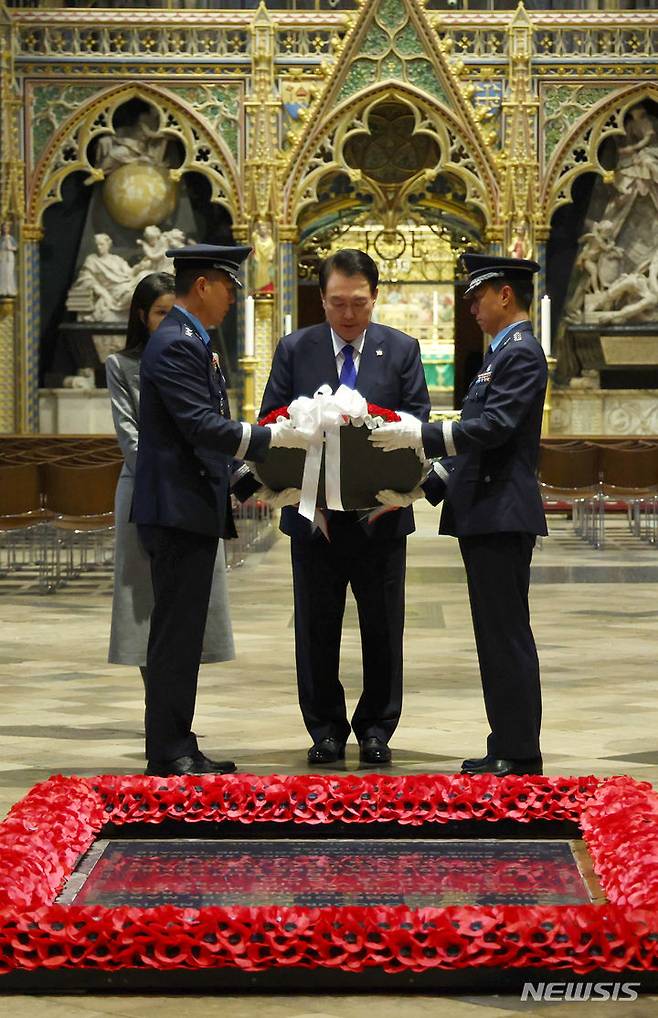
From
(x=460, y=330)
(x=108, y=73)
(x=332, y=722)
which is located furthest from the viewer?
(x=460, y=330)

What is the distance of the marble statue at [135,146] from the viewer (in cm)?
2252

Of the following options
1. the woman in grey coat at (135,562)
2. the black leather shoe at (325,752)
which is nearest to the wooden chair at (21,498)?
the woman in grey coat at (135,562)

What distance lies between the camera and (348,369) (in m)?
6.11

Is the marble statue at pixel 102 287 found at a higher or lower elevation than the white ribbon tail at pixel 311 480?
higher

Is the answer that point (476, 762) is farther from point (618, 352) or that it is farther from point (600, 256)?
point (600, 256)

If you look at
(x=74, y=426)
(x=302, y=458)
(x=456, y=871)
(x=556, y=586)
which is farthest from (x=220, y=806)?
(x=74, y=426)

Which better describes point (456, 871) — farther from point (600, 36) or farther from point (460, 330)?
point (460, 330)

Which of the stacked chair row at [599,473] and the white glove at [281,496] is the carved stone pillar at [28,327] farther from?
the white glove at [281,496]

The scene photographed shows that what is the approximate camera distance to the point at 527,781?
500 centimetres

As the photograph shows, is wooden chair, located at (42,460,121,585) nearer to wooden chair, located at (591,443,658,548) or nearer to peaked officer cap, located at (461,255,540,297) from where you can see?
wooden chair, located at (591,443,658,548)

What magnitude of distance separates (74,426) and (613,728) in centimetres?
1662

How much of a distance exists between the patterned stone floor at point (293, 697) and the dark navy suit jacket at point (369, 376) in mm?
831

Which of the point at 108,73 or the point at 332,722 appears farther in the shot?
the point at 108,73

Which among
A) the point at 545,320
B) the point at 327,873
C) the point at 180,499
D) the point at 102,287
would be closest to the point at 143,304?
the point at 180,499
